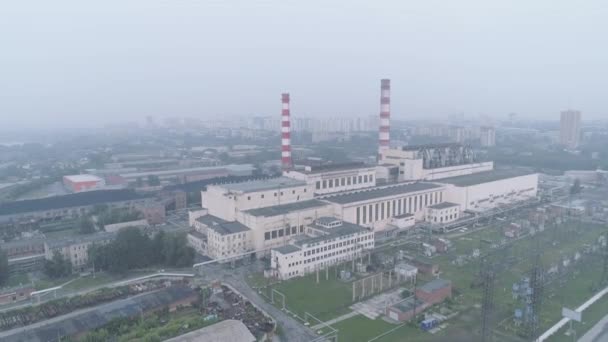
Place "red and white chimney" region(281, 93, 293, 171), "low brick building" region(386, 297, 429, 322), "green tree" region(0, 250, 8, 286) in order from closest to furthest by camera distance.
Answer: "low brick building" region(386, 297, 429, 322) → "green tree" region(0, 250, 8, 286) → "red and white chimney" region(281, 93, 293, 171)

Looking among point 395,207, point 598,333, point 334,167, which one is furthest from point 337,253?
point 598,333

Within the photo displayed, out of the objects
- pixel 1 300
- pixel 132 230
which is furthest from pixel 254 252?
pixel 1 300

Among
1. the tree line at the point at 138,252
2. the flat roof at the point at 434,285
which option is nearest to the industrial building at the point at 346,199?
the tree line at the point at 138,252

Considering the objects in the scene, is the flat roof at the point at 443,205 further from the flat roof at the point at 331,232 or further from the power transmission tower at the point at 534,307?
the power transmission tower at the point at 534,307

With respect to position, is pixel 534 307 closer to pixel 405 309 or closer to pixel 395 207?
pixel 405 309

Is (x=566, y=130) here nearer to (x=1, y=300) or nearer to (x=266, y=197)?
(x=266, y=197)

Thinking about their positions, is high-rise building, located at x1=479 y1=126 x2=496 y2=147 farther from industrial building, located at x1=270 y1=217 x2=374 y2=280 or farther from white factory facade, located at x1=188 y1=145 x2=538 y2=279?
industrial building, located at x1=270 y1=217 x2=374 y2=280

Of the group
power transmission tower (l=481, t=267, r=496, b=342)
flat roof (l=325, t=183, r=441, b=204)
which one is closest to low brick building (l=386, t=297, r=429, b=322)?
power transmission tower (l=481, t=267, r=496, b=342)
